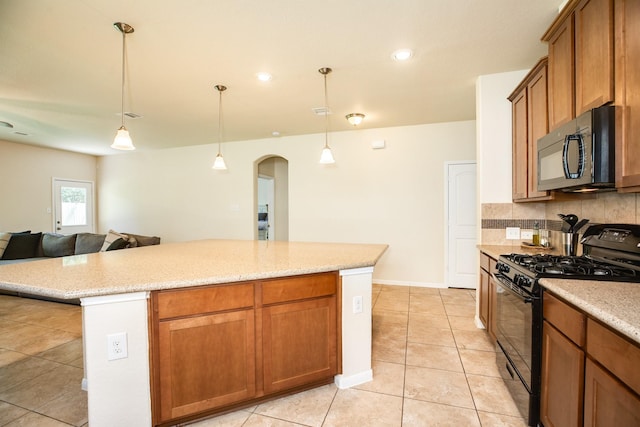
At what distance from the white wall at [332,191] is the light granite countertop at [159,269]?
7.88ft

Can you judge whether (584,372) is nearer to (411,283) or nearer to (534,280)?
(534,280)

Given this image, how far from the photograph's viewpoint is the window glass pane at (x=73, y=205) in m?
6.33

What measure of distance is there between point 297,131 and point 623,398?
4658 millimetres

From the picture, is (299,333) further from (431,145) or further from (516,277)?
(431,145)

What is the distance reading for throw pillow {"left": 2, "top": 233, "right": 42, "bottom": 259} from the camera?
456 centimetres

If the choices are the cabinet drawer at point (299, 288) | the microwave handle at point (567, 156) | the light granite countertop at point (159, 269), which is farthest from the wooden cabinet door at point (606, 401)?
the cabinet drawer at point (299, 288)

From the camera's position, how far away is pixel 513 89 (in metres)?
2.80

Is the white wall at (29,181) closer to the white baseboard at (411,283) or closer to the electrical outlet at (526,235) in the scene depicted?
the white baseboard at (411,283)

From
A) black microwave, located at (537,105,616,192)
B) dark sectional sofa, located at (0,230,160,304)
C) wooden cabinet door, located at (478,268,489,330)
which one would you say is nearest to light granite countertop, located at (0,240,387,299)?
wooden cabinet door, located at (478,268,489,330)

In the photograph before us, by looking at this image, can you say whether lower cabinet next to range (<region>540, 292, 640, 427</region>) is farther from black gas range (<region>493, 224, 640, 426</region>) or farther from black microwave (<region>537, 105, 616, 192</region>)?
black microwave (<region>537, 105, 616, 192</region>)

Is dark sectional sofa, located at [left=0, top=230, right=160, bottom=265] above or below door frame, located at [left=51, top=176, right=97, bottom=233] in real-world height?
below

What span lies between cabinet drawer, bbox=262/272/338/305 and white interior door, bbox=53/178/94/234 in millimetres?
6857

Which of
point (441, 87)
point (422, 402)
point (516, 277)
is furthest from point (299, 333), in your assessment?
point (441, 87)

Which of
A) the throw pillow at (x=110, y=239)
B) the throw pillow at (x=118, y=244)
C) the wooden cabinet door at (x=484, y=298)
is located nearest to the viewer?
the wooden cabinet door at (x=484, y=298)
